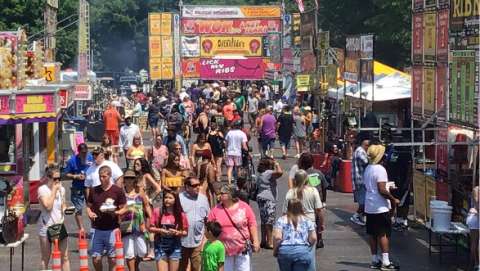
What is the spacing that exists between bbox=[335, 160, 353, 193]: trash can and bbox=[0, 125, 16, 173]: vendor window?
6.92 meters

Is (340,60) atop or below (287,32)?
below

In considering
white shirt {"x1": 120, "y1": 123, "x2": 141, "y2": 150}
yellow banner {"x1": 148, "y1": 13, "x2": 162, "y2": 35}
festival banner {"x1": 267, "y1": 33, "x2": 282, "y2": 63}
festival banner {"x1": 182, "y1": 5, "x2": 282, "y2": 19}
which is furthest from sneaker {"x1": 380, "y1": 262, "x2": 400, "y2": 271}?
festival banner {"x1": 182, "y1": 5, "x2": 282, "y2": 19}

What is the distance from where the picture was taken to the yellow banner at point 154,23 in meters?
62.6

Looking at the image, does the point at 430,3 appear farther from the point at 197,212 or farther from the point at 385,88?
the point at 385,88

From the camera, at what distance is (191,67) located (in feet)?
213

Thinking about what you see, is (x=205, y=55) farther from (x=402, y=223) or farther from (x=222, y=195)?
(x=222, y=195)

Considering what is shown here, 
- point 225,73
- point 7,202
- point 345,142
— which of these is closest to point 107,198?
point 7,202

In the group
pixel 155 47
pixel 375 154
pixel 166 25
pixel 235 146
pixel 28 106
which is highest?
pixel 166 25

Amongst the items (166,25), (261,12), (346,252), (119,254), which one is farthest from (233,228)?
(261,12)

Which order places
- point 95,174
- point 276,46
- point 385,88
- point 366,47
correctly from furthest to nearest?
point 276,46
point 385,88
point 366,47
point 95,174

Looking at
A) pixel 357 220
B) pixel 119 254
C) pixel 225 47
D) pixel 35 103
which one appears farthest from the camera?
pixel 225 47

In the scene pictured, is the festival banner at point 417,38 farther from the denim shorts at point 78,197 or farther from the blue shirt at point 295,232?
the blue shirt at point 295,232

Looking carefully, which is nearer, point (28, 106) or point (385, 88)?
point (28, 106)

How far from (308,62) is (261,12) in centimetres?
3242
